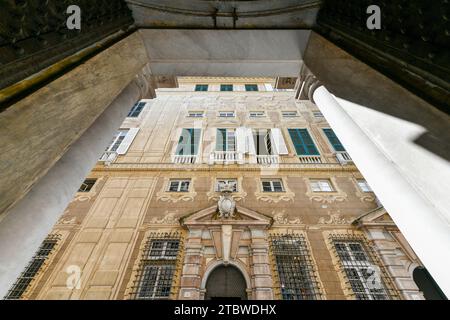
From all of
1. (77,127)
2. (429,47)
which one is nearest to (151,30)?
(77,127)

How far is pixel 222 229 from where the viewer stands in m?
6.87

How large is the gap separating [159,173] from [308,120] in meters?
8.81

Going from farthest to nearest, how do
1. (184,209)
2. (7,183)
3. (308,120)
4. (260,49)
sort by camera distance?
(308,120)
(184,209)
(260,49)
(7,183)

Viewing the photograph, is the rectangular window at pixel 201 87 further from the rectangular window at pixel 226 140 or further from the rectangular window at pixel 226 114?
the rectangular window at pixel 226 140

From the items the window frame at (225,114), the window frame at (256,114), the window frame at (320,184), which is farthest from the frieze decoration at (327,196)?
the window frame at (225,114)

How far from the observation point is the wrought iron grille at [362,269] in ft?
18.8

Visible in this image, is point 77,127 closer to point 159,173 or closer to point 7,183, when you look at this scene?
point 7,183

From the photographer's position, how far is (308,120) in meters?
11.8

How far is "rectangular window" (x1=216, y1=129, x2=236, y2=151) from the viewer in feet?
33.6

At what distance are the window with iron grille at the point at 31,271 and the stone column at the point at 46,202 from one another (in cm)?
642

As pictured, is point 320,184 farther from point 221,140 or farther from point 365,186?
point 221,140

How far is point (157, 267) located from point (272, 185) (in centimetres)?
517

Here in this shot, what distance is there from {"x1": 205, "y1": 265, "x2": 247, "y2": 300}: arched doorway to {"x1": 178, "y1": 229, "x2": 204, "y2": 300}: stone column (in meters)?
0.44
